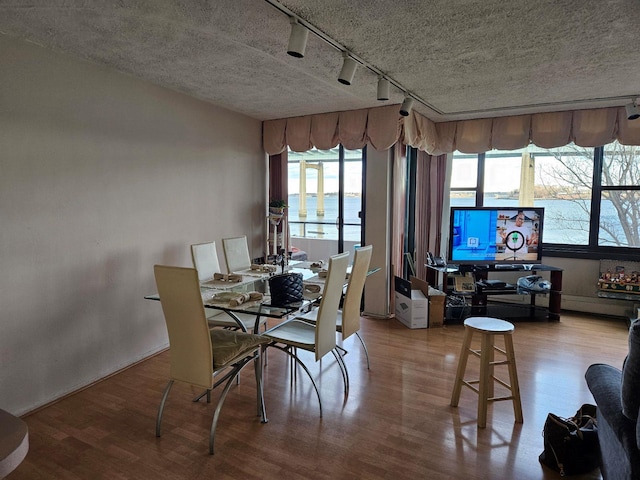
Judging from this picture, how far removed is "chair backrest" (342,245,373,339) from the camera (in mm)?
2820

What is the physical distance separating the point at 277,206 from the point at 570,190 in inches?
145

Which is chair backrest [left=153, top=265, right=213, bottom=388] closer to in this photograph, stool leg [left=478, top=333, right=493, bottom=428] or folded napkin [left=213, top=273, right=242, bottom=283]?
folded napkin [left=213, top=273, right=242, bottom=283]

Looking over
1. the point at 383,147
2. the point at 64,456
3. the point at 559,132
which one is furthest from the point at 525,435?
the point at 559,132

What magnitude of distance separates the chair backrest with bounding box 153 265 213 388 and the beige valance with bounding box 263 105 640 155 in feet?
9.28

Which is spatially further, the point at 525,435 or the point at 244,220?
the point at 244,220

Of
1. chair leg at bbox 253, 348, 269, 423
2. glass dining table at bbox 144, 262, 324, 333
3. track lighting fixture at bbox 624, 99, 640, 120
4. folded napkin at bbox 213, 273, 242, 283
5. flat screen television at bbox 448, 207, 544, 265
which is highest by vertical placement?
track lighting fixture at bbox 624, 99, 640, 120

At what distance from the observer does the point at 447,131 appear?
16.2 ft

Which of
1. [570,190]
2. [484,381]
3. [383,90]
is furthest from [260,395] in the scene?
[570,190]

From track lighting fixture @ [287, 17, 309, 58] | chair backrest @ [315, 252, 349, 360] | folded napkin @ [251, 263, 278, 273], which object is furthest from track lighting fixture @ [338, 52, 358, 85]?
folded napkin @ [251, 263, 278, 273]

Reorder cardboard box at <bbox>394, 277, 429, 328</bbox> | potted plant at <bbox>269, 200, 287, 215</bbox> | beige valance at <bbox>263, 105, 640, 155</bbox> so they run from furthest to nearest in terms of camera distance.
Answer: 1. potted plant at <bbox>269, 200, 287, 215</bbox>
2. cardboard box at <bbox>394, 277, 429, 328</bbox>
3. beige valance at <bbox>263, 105, 640, 155</bbox>

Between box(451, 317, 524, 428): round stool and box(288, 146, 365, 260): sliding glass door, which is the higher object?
box(288, 146, 365, 260): sliding glass door

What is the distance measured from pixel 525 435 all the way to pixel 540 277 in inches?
109

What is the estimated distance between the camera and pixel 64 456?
2.16 metres

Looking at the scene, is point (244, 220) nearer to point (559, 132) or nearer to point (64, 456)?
point (64, 456)
